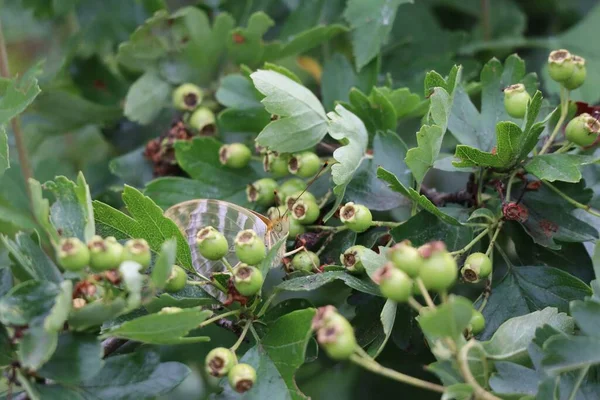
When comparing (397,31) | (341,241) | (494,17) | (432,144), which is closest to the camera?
(432,144)

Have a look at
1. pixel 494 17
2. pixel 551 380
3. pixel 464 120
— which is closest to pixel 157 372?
pixel 551 380

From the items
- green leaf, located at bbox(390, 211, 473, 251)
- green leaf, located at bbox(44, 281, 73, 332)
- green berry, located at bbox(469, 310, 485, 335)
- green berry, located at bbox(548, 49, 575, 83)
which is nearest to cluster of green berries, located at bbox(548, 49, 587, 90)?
green berry, located at bbox(548, 49, 575, 83)

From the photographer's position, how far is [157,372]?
81 centimetres

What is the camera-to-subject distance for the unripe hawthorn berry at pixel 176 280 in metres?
0.84

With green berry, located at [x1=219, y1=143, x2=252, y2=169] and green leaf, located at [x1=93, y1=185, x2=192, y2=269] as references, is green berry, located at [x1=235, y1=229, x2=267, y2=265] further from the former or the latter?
green berry, located at [x1=219, y1=143, x2=252, y2=169]

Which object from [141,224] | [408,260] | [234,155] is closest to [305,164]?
[234,155]

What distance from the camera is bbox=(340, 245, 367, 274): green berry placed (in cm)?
91

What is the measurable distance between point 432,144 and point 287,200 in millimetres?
242

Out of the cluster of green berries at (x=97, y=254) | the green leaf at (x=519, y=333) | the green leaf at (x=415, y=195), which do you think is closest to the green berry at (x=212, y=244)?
the cluster of green berries at (x=97, y=254)

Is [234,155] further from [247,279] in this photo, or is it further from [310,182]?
[247,279]

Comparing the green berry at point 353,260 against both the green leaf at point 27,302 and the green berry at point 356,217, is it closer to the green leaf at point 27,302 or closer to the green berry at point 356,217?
the green berry at point 356,217

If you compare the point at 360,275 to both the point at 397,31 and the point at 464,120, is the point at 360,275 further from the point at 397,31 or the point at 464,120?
the point at 397,31

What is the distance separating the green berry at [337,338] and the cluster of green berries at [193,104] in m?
0.64

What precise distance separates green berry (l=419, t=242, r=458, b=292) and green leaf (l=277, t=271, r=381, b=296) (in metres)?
0.18
